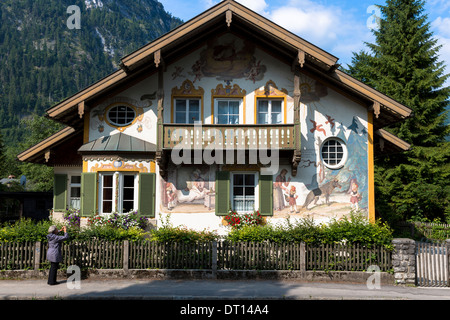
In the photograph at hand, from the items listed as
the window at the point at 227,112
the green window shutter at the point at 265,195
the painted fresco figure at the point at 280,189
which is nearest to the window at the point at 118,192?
the window at the point at 227,112

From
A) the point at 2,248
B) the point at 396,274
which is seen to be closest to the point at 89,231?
the point at 2,248

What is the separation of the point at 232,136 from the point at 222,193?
2.35 metres

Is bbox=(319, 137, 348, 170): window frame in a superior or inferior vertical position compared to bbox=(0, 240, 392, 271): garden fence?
superior

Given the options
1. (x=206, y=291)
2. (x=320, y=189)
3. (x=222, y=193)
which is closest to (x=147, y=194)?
(x=222, y=193)

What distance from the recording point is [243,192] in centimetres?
1627

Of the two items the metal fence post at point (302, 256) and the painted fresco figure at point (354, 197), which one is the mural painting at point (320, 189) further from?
the metal fence post at point (302, 256)

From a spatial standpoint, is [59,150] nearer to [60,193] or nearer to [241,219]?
[60,193]

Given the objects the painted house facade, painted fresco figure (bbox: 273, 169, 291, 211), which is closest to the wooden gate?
the painted house facade

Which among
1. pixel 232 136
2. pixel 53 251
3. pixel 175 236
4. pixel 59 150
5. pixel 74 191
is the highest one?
pixel 232 136

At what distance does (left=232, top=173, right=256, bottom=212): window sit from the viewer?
16172 mm

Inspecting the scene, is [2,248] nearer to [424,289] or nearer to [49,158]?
[49,158]

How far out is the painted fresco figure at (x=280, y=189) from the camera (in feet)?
52.2

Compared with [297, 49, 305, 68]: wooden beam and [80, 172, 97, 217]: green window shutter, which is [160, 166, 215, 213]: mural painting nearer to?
[80, 172, 97, 217]: green window shutter

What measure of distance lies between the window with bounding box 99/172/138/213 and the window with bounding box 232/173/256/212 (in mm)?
3993
